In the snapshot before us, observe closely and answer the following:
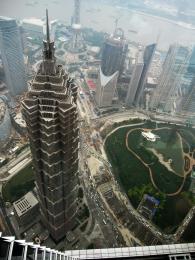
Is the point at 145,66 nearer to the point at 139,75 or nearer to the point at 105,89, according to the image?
the point at 139,75

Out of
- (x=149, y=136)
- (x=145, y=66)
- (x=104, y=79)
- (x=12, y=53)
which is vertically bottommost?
(x=149, y=136)

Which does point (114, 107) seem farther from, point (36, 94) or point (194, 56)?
point (36, 94)

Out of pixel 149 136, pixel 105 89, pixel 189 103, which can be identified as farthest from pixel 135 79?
pixel 149 136

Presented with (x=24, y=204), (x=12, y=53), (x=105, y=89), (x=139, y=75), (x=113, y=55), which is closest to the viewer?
(x=24, y=204)

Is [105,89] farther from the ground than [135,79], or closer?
closer

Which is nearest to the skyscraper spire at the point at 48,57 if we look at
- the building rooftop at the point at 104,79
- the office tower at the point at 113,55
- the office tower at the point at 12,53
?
the building rooftop at the point at 104,79

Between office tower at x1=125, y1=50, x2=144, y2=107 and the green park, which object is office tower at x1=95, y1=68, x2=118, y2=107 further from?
the green park

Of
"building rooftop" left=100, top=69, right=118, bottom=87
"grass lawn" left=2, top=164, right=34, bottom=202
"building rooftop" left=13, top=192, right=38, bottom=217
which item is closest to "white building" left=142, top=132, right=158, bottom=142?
"building rooftop" left=100, top=69, right=118, bottom=87
